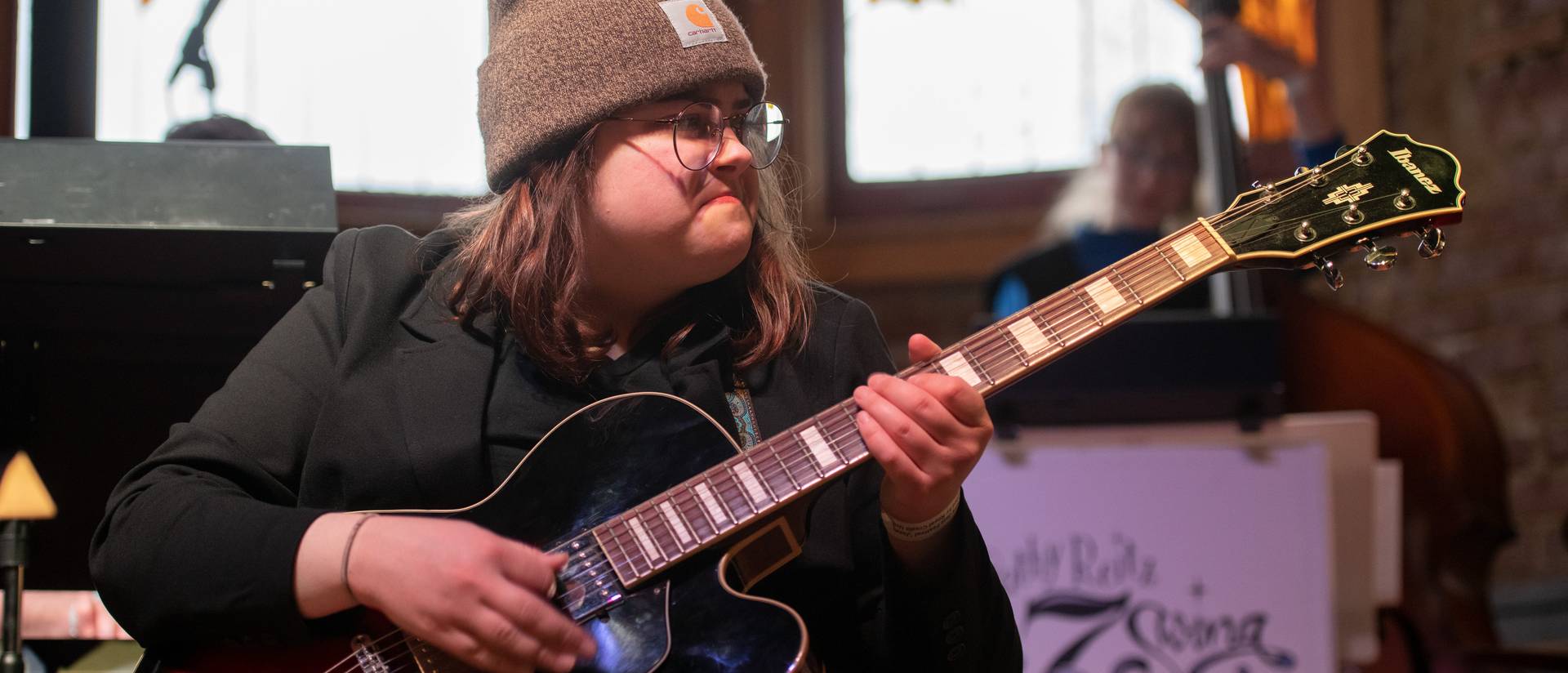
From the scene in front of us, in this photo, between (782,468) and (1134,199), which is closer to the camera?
(782,468)

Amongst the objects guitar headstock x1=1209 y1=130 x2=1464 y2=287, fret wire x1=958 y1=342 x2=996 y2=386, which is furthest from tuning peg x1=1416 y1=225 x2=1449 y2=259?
fret wire x1=958 y1=342 x2=996 y2=386

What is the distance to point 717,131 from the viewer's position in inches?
53.6

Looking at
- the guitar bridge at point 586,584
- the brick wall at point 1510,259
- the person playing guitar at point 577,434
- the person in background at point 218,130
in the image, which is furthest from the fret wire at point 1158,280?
the brick wall at point 1510,259

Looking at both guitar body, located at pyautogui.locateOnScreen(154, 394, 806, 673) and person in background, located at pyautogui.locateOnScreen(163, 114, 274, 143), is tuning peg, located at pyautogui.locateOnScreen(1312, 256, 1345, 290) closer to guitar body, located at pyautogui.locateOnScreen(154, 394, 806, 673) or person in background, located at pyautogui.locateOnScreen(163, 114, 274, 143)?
guitar body, located at pyautogui.locateOnScreen(154, 394, 806, 673)

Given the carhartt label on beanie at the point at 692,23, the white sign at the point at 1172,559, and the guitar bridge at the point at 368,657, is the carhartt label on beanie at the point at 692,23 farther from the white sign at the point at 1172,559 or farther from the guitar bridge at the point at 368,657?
the white sign at the point at 1172,559

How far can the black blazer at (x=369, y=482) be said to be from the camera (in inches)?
45.1

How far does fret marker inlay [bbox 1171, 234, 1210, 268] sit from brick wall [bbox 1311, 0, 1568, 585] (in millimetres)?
2989

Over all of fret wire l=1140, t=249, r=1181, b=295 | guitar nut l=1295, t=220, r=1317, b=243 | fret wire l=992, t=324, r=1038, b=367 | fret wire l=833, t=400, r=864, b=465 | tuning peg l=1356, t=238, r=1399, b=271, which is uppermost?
guitar nut l=1295, t=220, r=1317, b=243

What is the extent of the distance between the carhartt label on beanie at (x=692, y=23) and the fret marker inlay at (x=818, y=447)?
41cm

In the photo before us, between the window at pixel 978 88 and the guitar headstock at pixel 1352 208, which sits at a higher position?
the window at pixel 978 88

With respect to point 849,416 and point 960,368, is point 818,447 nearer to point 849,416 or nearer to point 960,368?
point 849,416

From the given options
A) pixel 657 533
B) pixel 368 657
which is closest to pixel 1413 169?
pixel 657 533

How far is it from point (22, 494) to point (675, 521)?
2.32 ft

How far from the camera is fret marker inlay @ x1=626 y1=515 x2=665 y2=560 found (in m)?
1.16
